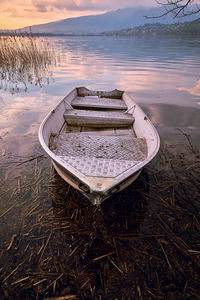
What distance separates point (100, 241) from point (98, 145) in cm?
184

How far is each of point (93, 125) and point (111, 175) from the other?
10.2 feet

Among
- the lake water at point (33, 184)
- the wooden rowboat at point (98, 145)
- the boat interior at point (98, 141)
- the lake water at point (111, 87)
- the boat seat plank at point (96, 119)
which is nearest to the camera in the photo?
the wooden rowboat at point (98, 145)

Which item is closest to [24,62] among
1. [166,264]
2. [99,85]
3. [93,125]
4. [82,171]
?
[99,85]

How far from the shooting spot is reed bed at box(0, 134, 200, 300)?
213 centimetres

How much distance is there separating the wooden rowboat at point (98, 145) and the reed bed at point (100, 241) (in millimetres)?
604

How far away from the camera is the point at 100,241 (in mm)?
2604

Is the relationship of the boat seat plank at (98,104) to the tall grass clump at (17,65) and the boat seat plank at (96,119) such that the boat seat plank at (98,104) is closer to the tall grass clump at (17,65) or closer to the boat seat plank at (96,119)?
the boat seat plank at (96,119)

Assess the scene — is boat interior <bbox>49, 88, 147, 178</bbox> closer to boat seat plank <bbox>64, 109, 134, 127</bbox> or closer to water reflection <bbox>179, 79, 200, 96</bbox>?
boat seat plank <bbox>64, 109, 134, 127</bbox>

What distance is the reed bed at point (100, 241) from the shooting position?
213cm

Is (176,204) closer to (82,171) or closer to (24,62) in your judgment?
(82,171)

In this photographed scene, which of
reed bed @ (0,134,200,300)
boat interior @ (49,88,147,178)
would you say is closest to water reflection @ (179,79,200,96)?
boat interior @ (49,88,147,178)

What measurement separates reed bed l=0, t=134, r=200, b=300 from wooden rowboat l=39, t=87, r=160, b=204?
60 cm

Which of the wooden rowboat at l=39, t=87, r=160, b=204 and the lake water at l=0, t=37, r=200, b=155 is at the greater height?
the wooden rowboat at l=39, t=87, r=160, b=204

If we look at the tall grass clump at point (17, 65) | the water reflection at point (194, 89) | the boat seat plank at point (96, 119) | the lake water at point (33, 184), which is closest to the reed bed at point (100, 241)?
the lake water at point (33, 184)
